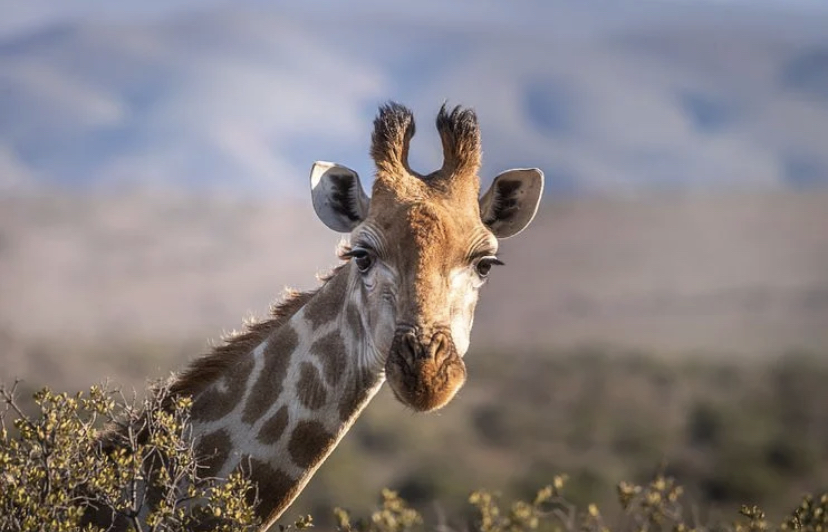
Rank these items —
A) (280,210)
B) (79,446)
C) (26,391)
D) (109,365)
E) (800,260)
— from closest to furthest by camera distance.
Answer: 1. (79,446)
2. (26,391)
3. (109,365)
4. (800,260)
5. (280,210)

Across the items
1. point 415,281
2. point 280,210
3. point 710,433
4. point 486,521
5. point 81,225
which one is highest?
point 280,210

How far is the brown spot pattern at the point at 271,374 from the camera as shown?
8.63m

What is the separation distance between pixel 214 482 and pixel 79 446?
95 cm

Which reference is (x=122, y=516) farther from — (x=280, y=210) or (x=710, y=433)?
(x=280, y=210)

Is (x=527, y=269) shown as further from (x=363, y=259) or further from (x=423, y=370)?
(x=423, y=370)

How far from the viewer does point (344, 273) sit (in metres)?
8.90

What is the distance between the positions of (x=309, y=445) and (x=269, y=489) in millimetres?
393

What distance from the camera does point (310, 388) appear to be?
28.0 feet

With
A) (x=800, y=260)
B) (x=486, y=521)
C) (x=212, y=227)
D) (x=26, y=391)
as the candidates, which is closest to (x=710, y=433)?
(x=26, y=391)

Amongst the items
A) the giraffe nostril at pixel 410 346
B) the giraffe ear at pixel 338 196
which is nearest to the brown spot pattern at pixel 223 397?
the giraffe ear at pixel 338 196

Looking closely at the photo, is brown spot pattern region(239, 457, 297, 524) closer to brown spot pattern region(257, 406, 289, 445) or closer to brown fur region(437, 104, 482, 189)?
brown spot pattern region(257, 406, 289, 445)

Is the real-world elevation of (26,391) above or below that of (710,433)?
below

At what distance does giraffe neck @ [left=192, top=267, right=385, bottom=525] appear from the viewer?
330 inches

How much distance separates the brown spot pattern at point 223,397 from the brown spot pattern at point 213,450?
152 millimetres
